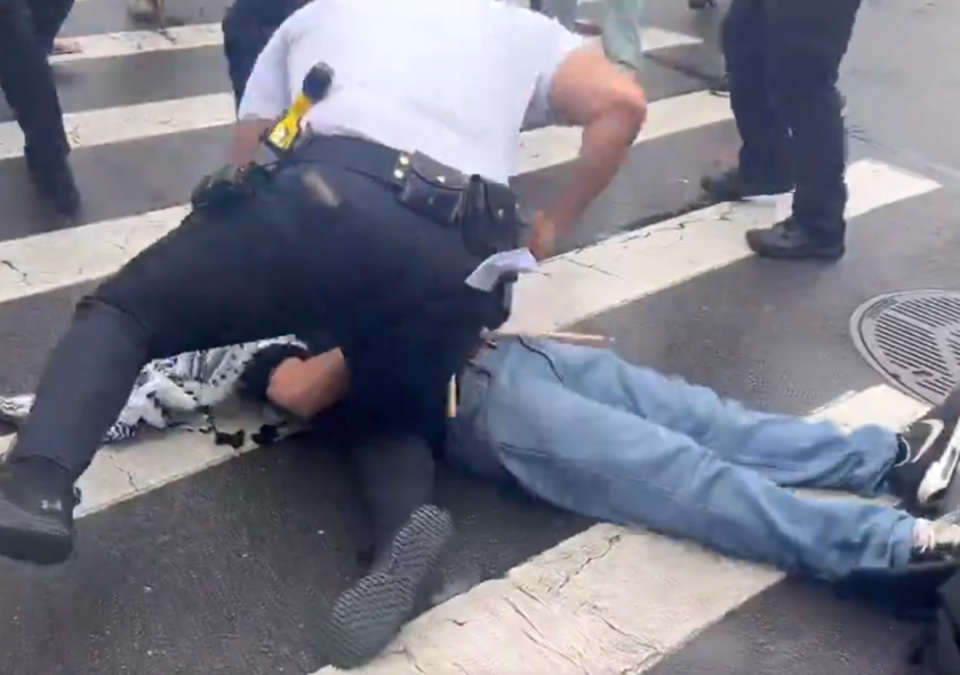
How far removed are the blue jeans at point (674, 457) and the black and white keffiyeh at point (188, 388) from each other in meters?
0.65

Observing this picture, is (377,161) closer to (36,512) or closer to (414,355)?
(414,355)

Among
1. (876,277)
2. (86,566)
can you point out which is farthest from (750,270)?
(86,566)

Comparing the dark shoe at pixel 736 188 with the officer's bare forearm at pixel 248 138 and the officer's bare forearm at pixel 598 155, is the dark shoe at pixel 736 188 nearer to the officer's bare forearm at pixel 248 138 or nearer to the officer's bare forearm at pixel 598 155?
the officer's bare forearm at pixel 598 155

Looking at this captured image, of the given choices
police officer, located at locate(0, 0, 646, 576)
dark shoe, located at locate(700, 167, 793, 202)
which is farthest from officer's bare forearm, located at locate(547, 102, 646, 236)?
dark shoe, located at locate(700, 167, 793, 202)

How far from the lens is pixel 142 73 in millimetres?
6176

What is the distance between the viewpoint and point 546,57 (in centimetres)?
277

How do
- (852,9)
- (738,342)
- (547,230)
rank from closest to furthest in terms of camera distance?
1. (547,230)
2. (738,342)
3. (852,9)

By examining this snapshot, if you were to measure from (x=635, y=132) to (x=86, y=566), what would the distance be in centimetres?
160

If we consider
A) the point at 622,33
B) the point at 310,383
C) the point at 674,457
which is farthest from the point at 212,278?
the point at 622,33

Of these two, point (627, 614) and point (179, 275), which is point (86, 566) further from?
point (627, 614)

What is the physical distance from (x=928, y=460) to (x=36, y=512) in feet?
6.74

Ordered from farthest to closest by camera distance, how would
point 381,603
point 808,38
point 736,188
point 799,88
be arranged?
point 736,188 < point 799,88 < point 808,38 < point 381,603

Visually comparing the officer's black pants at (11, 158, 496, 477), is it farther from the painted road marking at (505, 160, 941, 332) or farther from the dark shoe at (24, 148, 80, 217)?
the dark shoe at (24, 148, 80, 217)

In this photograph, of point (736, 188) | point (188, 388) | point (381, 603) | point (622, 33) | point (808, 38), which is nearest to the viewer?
point (381, 603)
